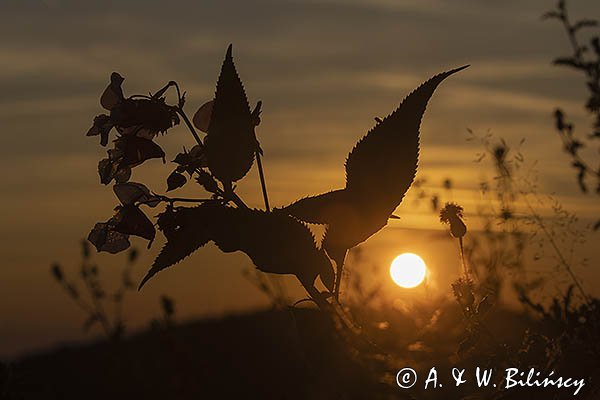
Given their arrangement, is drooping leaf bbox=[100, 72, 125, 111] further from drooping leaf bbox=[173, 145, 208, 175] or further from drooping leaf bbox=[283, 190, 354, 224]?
drooping leaf bbox=[283, 190, 354, 224]

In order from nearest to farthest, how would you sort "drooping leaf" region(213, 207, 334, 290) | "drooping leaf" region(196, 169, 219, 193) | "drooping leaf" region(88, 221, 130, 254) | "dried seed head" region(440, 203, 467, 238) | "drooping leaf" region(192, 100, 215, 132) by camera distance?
"drooping leaf" region(213, 207, 334, 290) → "drooping leaf" region(196, 169, 219, 193) → "drooping leaf" region(88, 221, 130, 254) → "drooping leaf" region(192, 100, 215, 132) → "dried seed head" region(440, 203, 467, 238)

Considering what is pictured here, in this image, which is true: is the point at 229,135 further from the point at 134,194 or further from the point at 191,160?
the point at 134,194

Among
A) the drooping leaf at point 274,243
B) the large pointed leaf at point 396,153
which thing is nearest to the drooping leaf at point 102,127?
the drooping leaf at point 274,243

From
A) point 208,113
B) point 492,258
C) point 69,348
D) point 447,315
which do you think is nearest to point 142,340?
point 69,348

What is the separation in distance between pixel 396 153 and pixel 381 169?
0.05m

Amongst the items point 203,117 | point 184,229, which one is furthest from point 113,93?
point 184,229

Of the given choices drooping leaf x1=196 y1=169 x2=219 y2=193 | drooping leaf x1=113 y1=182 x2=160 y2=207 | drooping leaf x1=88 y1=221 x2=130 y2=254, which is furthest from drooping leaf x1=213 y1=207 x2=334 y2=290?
drooping leaf x1=88 y1=221 x2=130 y2=254

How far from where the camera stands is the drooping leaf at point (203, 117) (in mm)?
2232

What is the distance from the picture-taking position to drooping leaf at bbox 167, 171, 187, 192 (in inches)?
77.1

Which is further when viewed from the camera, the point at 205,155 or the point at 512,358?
the point at 512,358

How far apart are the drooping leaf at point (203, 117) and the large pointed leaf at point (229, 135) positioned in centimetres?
29

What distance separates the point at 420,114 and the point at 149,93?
0.67 meters

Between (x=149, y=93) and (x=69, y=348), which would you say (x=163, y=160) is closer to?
(x=149, y=93)

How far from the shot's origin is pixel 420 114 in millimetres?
1876
